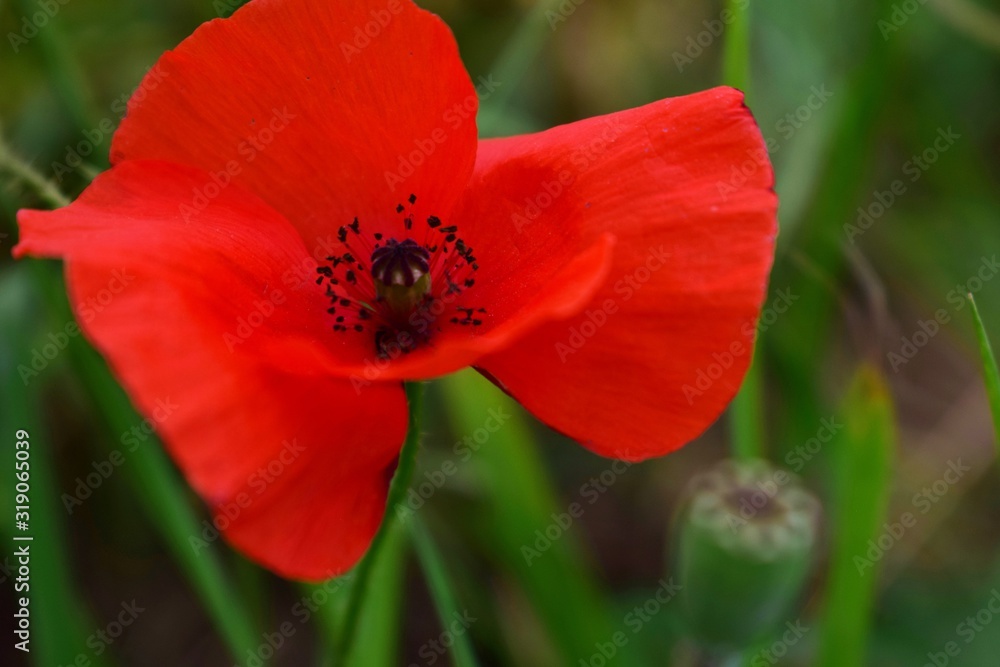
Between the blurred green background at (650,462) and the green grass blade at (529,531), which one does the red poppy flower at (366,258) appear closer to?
the blurred green background at (650,462)

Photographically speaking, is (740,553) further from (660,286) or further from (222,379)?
(222,379)

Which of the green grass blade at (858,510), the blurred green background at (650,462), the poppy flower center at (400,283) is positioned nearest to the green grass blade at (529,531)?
the blurred green background at (650,462)

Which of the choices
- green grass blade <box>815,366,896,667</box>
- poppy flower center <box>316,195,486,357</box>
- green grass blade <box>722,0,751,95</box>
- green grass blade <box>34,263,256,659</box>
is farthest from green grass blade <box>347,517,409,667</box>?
green grass blade <box>722,0,751,95</box>

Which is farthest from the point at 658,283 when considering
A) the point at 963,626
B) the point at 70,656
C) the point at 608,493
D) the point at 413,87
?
the point at 608,493

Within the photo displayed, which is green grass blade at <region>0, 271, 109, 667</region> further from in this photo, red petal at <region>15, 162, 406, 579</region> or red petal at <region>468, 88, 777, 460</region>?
red petal at <region>468, 88, 777, 460</region>

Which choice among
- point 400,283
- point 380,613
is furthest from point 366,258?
point 380,613
